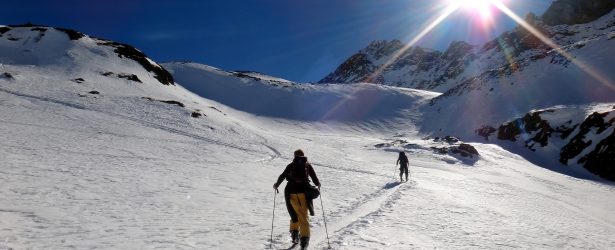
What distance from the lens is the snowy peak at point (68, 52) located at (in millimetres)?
62125

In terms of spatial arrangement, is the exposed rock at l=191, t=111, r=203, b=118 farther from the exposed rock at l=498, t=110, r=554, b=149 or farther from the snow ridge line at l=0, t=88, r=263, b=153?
the exposed rock at l=498, t=110, r=554, b=149

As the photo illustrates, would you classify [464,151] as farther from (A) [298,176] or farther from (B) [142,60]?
(B) [142,60]

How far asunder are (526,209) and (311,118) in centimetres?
6599

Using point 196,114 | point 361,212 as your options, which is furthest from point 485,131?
point 361,212

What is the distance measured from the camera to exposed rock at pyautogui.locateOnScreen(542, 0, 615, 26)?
594 feet

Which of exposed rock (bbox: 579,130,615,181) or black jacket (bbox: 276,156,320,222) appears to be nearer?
black jacket (bbox: 276,156,320,222)

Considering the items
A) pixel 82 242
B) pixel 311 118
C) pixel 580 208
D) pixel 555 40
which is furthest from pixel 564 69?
pixel 555 40

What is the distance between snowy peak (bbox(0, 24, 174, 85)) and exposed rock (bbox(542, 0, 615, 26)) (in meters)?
Result: 186

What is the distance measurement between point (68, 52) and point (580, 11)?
203m

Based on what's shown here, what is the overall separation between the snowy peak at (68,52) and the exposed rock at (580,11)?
185906 mm

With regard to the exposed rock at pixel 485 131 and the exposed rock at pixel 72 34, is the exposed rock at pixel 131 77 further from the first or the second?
the exposed rock at pixel 485 131

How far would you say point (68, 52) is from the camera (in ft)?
221

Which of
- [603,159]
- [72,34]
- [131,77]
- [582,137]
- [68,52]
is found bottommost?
[603,159]

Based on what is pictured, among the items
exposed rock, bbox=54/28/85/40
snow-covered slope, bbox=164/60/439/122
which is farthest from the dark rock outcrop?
exposed rock, bbox=54/28/85/40
